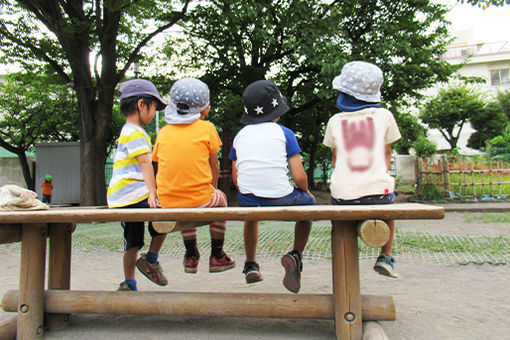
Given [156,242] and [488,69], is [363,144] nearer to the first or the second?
[156,242]

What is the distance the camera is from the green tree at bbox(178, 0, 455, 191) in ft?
31.7

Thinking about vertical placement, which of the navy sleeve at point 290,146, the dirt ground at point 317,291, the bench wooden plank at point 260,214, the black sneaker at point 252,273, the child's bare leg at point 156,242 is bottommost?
the dirt ground at point 317,291

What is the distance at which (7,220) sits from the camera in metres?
2.25

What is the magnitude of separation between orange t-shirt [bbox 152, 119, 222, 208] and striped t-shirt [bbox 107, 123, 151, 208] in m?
0.18

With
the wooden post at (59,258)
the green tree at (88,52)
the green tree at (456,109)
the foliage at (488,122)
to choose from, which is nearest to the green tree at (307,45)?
the green tree at (88,52)

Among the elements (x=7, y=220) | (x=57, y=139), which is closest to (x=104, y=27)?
(x=7, y=220)

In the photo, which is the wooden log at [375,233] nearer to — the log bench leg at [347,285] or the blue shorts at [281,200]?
the log bench leg at [347,285]

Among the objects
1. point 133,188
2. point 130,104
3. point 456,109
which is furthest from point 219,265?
point 456,109

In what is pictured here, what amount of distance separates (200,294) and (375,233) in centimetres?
113

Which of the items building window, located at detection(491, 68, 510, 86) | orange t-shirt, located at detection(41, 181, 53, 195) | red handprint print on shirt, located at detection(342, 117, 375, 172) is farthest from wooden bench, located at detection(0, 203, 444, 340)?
building window, located at detection(491, 68, 510, 86)

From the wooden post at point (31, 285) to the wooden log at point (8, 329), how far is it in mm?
72

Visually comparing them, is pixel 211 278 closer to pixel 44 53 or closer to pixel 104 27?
pixel 104 27

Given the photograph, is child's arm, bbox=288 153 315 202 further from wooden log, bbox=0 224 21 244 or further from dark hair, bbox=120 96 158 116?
wooden log, bbox=0 224 21 244

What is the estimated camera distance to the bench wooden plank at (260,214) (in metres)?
1.88
